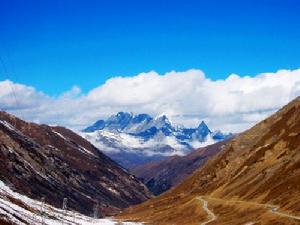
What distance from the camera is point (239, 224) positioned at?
14200cm

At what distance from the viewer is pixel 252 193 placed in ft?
627

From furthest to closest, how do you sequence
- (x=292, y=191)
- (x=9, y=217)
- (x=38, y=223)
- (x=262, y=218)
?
(x=292, y=191) → (x=262, y=218) → (x=38, y=223) → (x=9, y=217)

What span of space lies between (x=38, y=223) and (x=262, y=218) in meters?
49.4

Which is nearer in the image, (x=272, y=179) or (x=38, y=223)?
(x=38, y=223)

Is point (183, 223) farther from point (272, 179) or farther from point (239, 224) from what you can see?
point (239, 224)

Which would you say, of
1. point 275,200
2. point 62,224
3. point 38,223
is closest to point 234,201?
point 275,200

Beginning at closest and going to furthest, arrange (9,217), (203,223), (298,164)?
(9,217) < (203,223) < (298,164)

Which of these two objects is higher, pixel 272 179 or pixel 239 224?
pixel 272 179

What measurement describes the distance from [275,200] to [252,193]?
98.7ft

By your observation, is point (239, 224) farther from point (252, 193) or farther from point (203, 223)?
point (252, 193)

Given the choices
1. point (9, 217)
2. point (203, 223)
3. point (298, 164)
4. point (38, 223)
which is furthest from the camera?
point (298, 164)

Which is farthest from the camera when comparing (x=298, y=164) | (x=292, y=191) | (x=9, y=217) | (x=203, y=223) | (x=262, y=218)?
(x=298, y=164)

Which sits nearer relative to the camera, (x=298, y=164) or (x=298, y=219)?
(x=298, y=219)

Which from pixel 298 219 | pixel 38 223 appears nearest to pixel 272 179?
pixel 298 219
